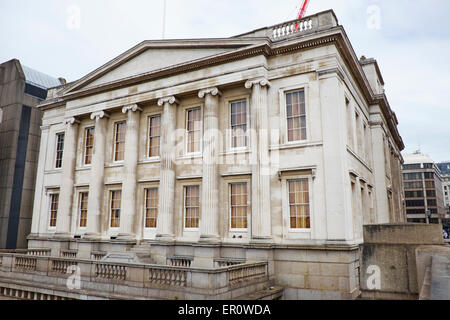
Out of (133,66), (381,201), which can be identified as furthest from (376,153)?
(133,66)

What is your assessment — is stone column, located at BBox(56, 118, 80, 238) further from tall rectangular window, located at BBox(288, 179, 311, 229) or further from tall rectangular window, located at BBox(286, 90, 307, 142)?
tall rectangular window, located at BBox(286, 90, 307, 142)

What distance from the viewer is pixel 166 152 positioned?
64.7ft

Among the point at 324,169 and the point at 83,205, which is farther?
the point at 83,205

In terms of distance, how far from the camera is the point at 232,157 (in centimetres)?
1805

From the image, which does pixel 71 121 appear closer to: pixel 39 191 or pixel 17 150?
pixel 39 191

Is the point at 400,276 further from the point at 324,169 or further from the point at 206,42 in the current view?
the point at 206,42

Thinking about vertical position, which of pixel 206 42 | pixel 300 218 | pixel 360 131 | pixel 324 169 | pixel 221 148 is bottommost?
pixel 300 218

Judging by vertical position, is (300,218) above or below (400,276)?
above

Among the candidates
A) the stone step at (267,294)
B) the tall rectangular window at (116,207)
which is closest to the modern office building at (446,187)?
the stone step at (267,294)

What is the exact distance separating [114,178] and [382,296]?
1634 cm

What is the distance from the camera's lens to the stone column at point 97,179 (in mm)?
21375

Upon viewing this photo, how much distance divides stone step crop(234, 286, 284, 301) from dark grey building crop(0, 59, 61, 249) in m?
23.3

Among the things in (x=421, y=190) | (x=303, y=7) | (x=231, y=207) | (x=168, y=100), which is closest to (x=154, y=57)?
(x=168, y=100)

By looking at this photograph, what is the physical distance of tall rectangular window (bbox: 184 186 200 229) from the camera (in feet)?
62.0
